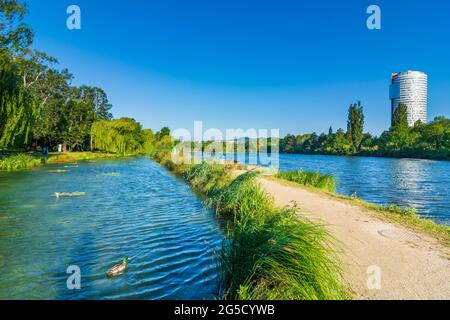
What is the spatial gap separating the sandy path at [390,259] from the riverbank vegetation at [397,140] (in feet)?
223

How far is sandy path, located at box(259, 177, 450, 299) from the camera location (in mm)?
4406

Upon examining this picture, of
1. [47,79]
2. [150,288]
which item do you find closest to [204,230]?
[150,288]

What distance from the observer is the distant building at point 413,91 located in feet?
610

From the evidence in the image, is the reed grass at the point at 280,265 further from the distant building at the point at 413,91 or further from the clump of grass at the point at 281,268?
the distant building at the point at 413,91

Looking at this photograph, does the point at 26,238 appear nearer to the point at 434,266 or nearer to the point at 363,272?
the point at 363,272

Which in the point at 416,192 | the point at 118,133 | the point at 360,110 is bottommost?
the point at 416,192

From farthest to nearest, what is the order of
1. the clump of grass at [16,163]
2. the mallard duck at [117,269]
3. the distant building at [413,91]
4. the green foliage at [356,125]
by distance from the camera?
the distant building at [413,91], the green foliage at [356,125], the clump of grass at [16,163], the mallard duck at [117,269]

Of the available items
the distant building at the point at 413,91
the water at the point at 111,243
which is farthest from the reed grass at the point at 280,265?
the distant building at the point at 413,91

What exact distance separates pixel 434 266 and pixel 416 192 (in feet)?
55.3

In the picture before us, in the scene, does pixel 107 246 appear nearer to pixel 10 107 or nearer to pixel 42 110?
pixel 10 107

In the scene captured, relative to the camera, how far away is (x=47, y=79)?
52.8 m

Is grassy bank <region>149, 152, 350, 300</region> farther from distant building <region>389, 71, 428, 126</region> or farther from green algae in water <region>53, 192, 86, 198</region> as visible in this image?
distant building <region>389, 71, 428, 126</region>

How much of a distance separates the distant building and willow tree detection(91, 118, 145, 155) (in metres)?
173
